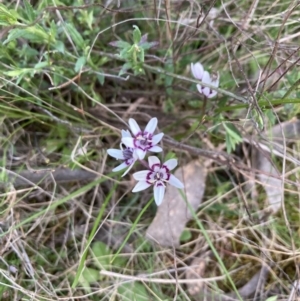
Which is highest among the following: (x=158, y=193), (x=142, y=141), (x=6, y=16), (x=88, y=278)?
(x=6, y=16)

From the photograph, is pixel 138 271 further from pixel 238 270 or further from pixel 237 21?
pixel 237 21

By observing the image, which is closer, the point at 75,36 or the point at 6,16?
the point at 6,16

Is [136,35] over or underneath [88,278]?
over

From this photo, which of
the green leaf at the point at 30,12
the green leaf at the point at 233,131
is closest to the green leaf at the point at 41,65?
the green leaf at the point at 30,12

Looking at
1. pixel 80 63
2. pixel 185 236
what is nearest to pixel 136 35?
pixel 80 63

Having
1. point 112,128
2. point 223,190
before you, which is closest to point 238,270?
point 223,190

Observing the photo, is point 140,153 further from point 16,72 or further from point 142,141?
point 16,72
